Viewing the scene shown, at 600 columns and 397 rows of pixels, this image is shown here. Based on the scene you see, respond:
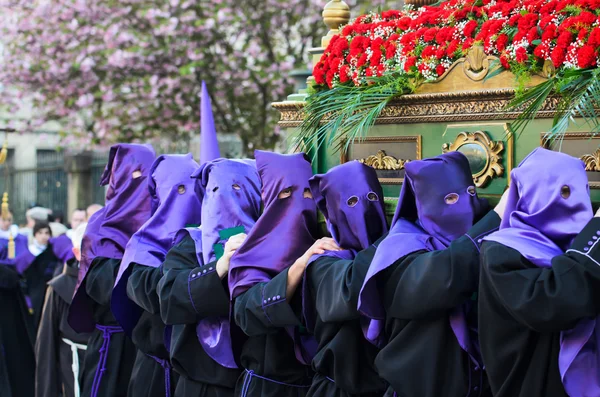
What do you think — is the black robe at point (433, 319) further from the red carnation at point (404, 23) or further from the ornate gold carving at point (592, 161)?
the red carnation at point (404, 23)

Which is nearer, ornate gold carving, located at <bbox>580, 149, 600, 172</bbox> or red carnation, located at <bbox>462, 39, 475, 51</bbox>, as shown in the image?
ornate gold carving, located at <bbox>580, 149, 600, 172</bbox>

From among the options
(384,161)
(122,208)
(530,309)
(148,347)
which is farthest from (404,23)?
(148,347)

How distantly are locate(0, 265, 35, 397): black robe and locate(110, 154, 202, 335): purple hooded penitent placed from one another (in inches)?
81.3

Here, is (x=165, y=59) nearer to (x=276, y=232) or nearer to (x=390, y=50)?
(x=390, y=50)

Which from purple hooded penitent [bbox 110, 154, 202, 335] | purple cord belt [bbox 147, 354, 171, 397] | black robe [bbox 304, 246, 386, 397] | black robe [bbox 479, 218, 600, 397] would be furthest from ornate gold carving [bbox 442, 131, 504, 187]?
purple cord belt [bbox 147, 354, 171, 397]

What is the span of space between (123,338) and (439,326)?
279 cm

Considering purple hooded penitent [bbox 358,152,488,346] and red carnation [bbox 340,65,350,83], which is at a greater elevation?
red carnation [bbox 340,65,350,83]

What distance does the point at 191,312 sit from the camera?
4688 mm

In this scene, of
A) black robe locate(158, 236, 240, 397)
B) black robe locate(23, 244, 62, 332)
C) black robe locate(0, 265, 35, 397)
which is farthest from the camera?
black robe locate(23, 244, 62, 332)

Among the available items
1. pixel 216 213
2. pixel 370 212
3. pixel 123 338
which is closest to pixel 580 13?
pixel 370 212

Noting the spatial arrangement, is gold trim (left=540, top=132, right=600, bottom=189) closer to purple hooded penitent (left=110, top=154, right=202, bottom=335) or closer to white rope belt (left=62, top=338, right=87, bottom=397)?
purple hooded penitent (left=110, top=154, right=202, bottom=335)

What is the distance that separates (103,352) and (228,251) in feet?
5.43

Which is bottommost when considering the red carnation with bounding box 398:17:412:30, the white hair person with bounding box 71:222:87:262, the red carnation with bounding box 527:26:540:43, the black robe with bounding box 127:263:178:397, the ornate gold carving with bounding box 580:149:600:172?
the black robe with bounding box 127:263:178:397

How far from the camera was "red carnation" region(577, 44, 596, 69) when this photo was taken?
375cm
